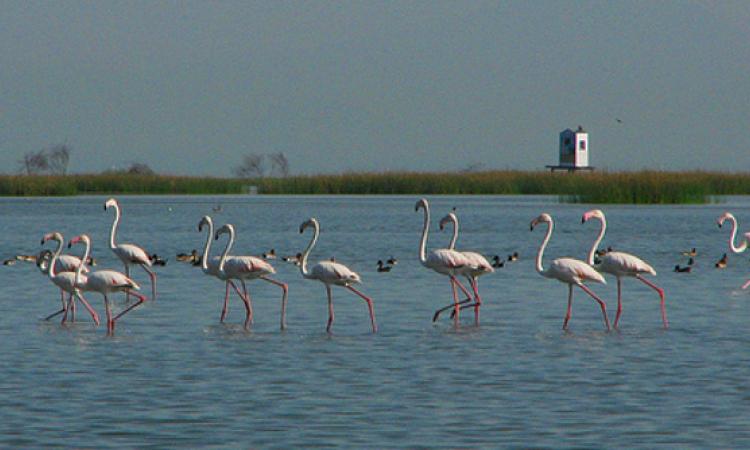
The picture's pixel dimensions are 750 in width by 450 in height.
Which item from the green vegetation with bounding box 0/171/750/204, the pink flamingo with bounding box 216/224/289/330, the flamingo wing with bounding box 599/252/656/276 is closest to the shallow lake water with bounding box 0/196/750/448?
the pink flamingo with bounding box 216/224/289/330

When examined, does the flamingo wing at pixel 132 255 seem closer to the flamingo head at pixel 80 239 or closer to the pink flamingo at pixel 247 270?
the flamingo head at pixel 80 239

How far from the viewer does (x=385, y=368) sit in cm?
1320

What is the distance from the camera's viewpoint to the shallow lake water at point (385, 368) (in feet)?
33.1

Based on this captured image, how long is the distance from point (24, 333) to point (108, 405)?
17.2 feet

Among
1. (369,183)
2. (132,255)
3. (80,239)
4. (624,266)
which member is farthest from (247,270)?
(369,183)

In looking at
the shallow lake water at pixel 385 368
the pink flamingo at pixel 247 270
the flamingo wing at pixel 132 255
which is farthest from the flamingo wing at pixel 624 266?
the flamingo wing at pixel 132 255

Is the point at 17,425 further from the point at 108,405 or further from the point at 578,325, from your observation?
the point at 578,325

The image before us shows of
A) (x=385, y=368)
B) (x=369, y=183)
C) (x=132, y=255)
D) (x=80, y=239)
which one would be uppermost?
(x=369, y=183)

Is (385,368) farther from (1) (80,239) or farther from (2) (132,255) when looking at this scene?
(2) (132,255)

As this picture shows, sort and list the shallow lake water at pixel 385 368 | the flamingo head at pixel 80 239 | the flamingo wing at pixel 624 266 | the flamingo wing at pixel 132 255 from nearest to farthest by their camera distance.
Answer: the shallow lake water at pixel 385 368 < the flamingo wing at pixel 624 266 < the flamingo head at pixel 80 239 < the flamingo wing at pixel 132 255

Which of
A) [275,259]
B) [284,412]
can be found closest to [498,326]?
[284,412]

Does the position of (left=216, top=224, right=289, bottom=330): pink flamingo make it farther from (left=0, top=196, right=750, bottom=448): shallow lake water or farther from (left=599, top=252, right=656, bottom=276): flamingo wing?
(left=599, top=252, right=656, bottom=276): flamingo wing

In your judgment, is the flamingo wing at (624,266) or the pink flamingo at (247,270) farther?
the flamingo wing at (624,266)

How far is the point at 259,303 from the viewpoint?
65.4 ft
